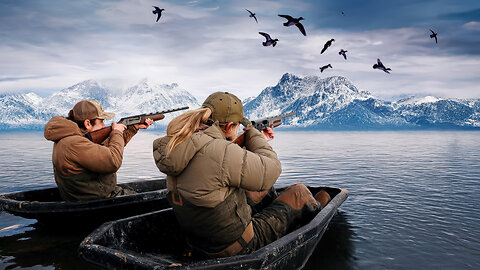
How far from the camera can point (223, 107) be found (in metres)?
4.28

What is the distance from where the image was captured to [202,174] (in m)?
3.65

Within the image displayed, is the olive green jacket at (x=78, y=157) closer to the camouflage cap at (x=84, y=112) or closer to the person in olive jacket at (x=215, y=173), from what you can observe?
the camouflage cap at (x=84, y=112)

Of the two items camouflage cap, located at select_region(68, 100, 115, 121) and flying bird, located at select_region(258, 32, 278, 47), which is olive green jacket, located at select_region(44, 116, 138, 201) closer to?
camouflage cap, located at select_region(68, 100, 115, 121)

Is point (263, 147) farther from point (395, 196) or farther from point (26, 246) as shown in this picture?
point (395, 196)

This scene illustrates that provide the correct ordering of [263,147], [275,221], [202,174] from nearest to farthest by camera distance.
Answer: [202,174] → [263,147] → [275,221]

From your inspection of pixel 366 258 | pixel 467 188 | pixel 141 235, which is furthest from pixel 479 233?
pixel 141 235

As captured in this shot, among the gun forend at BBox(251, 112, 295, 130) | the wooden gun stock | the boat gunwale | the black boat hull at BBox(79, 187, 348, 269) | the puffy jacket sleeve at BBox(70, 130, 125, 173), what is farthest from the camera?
the boat gunwale

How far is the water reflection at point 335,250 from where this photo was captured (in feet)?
21.1

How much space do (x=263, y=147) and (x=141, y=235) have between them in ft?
8.42

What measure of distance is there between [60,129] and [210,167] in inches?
152

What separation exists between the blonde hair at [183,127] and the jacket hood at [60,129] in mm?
3316

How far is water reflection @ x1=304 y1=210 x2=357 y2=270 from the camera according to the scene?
21.1 feet

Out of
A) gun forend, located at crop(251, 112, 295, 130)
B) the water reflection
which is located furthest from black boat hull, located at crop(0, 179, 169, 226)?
the water reflection

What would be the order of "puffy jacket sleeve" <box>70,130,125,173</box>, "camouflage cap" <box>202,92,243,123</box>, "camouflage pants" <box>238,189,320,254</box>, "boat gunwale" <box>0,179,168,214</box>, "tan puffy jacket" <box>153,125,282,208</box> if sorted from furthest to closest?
"boat gunwale" <box>0,179,168,214</box>
"puffy jacket sleeve" <box>70,130,125,173</box>
"camouflage pants" <box>238,189,320,254</box>
"camouflage cap" <box>202,92,243,123</box>
"tan puffy jacket" <box>153,125,282,208</box>
